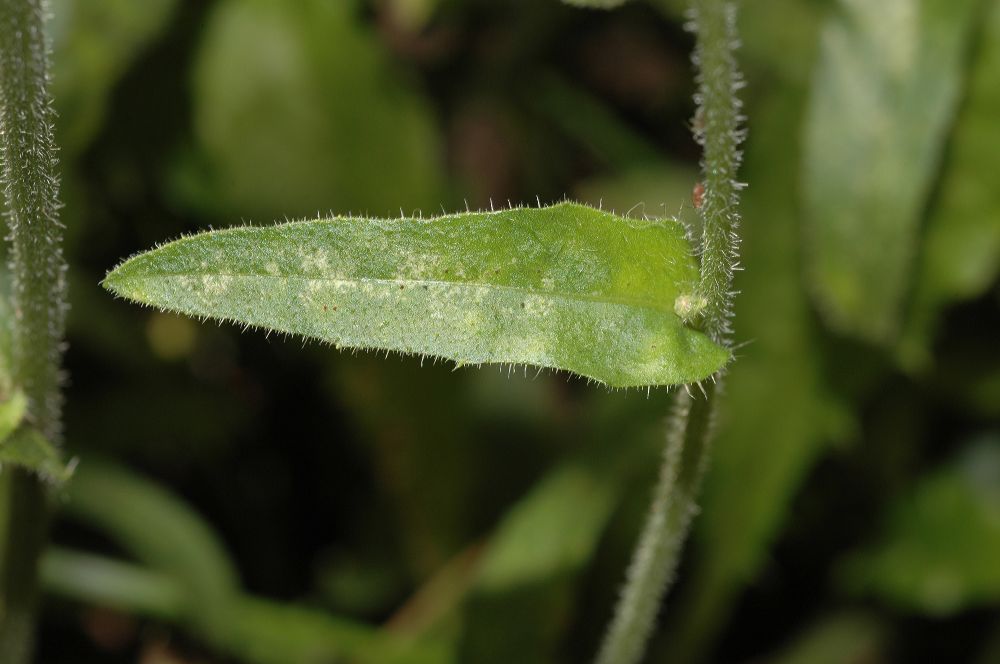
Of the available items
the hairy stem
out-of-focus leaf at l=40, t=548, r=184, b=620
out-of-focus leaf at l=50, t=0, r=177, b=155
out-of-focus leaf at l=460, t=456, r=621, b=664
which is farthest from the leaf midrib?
out-of-focus leaf at l=40, t=548, r=184, b=620

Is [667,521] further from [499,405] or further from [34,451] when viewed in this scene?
[499,405]

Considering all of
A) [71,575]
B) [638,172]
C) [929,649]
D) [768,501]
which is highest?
[638,172]

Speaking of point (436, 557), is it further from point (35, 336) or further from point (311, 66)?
point (35, 336)

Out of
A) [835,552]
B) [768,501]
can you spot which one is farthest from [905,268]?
[835,552]

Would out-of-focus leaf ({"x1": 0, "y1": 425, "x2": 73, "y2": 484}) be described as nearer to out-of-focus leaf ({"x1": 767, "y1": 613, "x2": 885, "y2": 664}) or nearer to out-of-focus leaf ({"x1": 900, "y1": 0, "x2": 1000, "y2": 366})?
out-of-focus leaf ({"x1": 900, "y1": 0, "x2": 1000, "y2": 366})

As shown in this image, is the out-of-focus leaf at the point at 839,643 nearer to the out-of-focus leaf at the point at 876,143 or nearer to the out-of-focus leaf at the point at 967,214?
the out-of-focus leaf at the point at 967,214

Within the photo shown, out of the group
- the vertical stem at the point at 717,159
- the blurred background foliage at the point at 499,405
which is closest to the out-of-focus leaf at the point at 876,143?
the blurred background foliage at the point at 499,405
